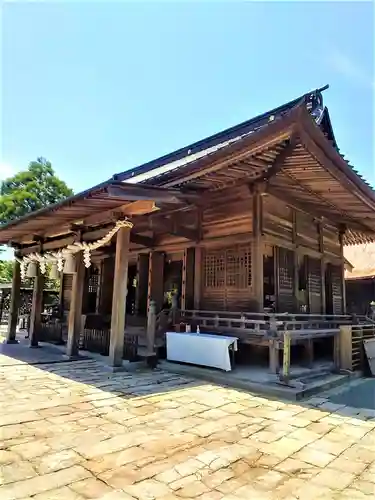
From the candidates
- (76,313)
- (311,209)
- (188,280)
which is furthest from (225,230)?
(76,313)

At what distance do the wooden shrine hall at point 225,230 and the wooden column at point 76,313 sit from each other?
0.02 metres

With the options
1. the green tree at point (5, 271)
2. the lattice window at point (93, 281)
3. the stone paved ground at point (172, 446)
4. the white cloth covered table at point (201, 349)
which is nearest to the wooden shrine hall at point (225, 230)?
the white cloth covered table at point (201, 349)

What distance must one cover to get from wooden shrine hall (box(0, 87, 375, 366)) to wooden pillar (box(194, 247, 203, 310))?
0.03m

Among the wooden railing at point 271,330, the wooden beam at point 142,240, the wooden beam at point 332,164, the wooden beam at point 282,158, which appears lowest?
the wooden railing at point 271,330

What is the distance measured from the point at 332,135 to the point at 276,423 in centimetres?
916

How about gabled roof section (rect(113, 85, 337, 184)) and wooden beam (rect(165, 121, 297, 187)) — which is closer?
wooden beam (rect(165, 121, 297, 187))

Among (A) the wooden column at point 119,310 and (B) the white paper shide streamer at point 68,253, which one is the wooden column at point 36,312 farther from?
(A) the wooden column at point 119,310

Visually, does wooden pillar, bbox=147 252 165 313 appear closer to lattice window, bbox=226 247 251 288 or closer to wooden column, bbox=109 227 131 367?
lattice window, bbox=226 247 251 288

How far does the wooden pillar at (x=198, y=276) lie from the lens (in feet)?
28.0

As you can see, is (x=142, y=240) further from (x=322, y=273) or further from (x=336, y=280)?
(x=336, y=280)

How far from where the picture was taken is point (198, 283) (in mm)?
8617

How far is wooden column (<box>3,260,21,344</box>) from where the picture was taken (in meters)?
10.1

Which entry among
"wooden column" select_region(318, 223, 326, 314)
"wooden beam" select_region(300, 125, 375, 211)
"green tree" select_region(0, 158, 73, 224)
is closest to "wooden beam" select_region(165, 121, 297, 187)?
"wooden beam" select_region(300, 125, 375, 211)

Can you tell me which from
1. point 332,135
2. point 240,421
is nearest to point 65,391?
point 240,421
